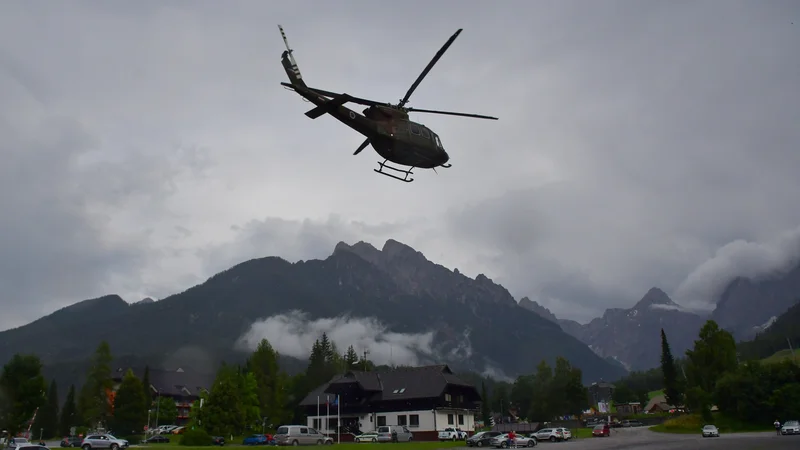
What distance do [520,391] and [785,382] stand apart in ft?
395

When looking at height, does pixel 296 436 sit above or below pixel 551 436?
above

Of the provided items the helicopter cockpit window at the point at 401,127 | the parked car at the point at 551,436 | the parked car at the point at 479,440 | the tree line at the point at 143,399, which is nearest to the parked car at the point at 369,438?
the tree line at the point at 143,399

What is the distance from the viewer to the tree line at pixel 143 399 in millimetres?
49406

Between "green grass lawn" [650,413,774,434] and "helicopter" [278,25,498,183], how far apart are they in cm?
5406

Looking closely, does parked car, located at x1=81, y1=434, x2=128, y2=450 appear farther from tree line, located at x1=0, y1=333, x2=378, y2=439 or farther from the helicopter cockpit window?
the helicopter cockpit window

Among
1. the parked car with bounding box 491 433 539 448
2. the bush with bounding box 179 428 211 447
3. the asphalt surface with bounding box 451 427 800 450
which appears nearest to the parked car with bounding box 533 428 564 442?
the asphalt surface with bounding box 451 427 800 450

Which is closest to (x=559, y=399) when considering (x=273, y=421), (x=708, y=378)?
(x=708, y=378)

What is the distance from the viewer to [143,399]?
84.1 meters

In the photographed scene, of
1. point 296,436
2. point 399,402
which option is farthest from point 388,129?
point 399,402

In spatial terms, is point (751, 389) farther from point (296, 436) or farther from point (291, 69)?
point (291, 69)

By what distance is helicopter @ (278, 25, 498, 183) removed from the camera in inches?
1018

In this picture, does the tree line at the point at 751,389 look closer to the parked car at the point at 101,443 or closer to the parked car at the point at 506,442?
the parked car at the point at 506,442

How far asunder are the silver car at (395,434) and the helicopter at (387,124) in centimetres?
4006

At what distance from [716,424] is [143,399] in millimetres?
76838
